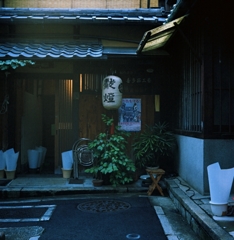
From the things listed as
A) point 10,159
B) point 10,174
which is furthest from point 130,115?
point 10,174

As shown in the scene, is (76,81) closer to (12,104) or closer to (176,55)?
(12,104)

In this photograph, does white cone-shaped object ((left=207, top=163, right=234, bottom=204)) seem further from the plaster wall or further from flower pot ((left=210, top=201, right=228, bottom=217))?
the plaster wall

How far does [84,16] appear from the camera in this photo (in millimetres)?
10758

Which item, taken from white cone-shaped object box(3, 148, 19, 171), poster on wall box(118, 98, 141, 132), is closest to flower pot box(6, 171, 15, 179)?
white cone-shaped object box(3, 148, 19, 171)

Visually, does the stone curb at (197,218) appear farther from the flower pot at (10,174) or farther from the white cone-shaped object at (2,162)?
the white cone-shaped object at (2,162)

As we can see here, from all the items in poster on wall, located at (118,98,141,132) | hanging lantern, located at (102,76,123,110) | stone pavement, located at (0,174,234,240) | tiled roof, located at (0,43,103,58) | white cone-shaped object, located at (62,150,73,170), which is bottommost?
stone pavement, located at (0,174,234,240)

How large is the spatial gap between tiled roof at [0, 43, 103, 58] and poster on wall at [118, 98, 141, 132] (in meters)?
2.22

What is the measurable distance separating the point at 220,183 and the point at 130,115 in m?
5.71

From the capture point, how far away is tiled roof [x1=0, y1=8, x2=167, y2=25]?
413 inches

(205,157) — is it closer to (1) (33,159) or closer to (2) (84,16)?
(2) (84,16)

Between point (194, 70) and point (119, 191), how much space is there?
14.4 ft

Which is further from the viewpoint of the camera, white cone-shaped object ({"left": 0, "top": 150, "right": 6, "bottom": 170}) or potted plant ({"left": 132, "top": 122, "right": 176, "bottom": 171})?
white cone-shaped object ({"left": 0, "top": 150, "right": 6, "bottom": 170})

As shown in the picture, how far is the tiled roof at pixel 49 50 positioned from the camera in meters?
9.41

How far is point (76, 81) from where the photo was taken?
11109mm
